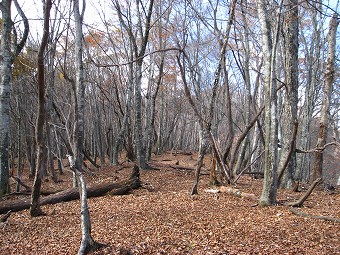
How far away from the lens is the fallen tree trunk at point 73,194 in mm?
7359

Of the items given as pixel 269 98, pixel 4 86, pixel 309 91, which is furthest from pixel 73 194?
pixel 309 91

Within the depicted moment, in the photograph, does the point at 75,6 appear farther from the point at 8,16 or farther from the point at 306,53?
the point at 306,53

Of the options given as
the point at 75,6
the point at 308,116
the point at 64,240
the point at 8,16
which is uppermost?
the point at 75,6

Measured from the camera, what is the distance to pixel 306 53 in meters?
18.4

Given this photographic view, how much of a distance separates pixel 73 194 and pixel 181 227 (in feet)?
13.6

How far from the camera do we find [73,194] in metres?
8.70

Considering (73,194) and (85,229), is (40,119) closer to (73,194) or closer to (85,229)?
(85,229)

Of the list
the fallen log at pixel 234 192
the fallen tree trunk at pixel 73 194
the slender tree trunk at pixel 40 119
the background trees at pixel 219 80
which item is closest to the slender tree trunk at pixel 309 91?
the background trees at pixel 219 80

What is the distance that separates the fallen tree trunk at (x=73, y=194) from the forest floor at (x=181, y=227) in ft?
0.86

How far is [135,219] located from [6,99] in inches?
185

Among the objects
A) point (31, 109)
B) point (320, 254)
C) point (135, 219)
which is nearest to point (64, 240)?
point (135, 219)

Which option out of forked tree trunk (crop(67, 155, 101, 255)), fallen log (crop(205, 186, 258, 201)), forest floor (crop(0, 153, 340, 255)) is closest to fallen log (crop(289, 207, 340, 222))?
forest floor (crop(0, 153, 340, 255))

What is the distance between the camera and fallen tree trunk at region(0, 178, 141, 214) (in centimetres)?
736

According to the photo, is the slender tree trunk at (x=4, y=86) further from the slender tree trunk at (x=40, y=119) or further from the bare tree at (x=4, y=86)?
the slender tree trunk at (x=40, y=119)
